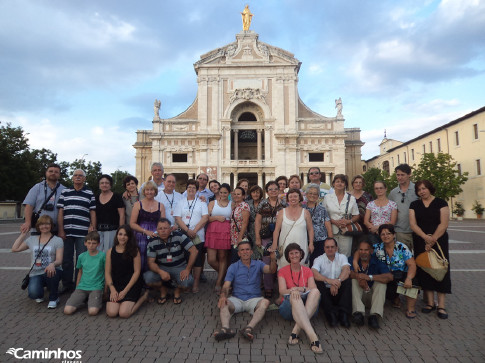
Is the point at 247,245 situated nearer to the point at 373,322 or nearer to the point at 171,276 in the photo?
the point at 171,276

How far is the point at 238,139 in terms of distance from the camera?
46.8 m

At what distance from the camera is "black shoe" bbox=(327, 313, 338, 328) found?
507cm

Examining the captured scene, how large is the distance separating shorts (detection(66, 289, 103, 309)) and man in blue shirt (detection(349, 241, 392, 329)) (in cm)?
419

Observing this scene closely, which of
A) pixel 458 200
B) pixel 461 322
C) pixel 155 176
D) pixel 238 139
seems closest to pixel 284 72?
pixel 238 139

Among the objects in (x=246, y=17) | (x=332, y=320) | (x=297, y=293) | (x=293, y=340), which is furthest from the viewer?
(x=246, y=17)

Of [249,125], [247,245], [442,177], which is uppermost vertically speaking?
[249,125]

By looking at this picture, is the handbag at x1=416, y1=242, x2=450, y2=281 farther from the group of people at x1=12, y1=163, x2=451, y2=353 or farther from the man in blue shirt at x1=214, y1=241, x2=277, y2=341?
the man in blue shirt at x1=214, y1=241, x2=277, y2=341

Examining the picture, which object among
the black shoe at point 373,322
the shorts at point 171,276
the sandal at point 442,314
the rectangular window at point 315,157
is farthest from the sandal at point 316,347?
the rectangular window at point 315,157

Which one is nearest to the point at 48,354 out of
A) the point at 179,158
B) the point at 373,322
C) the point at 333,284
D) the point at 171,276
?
the point at 171,276

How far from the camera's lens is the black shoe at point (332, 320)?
16.6 feet

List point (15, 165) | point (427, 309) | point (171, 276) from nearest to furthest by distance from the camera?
point (427, 309), point (171, 276), point (15, 165)

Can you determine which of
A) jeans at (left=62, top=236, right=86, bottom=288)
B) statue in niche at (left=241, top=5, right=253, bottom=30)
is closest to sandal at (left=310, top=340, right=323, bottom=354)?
jeans at (left=62, top=236, right=86, bottom=288)

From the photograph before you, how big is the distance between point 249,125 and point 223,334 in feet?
133

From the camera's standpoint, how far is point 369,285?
5.52 metres
